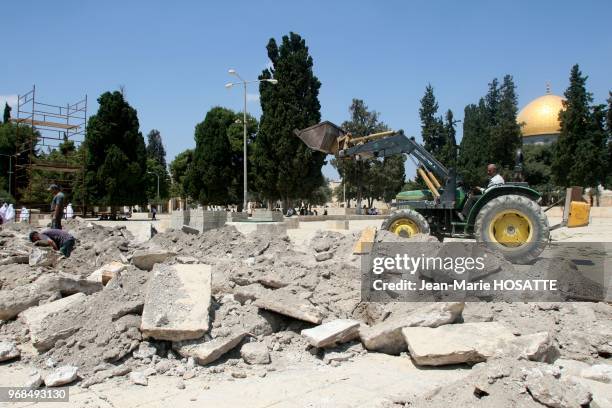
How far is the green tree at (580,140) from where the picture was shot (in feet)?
116

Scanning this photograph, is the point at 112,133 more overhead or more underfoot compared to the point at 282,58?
more underfoot

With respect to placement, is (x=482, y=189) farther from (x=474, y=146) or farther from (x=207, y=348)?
(x=474, y=146)

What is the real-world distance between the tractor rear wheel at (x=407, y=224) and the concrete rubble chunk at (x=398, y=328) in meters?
4.04

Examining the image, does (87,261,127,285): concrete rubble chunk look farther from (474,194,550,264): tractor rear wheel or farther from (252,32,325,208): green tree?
(252,32,325,208): green tree

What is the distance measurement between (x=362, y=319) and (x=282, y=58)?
28.4m

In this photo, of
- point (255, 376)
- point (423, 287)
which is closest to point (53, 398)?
point (255, 376)

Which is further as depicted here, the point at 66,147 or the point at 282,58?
the point at 66,147

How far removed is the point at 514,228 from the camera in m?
7.77

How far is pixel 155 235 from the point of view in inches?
531

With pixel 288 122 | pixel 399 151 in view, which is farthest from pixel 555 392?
pixel 288 122

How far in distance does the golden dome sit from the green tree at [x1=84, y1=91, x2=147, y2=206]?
45790 mm

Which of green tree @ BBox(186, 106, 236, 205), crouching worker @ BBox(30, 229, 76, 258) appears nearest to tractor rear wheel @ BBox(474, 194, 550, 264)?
crouching worker @ BBox(30, 229, 76, 258)

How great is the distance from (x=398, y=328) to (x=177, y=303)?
2.32 metres

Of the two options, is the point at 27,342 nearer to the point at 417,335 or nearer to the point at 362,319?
the point at 362,319
